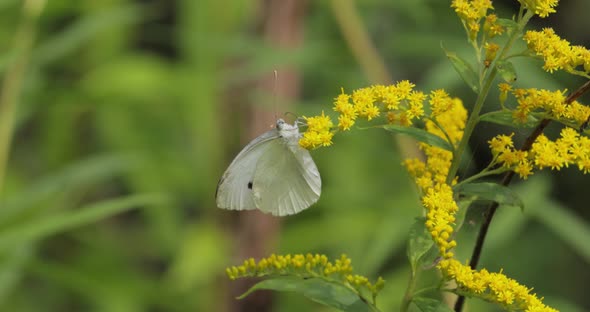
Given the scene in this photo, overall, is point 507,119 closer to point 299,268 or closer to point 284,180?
point 299,268

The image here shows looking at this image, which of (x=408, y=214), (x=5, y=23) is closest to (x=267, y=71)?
(x=408, y=214)

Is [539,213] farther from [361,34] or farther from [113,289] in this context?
[113,289]

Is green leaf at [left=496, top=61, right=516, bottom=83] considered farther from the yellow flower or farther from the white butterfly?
the white butterfly

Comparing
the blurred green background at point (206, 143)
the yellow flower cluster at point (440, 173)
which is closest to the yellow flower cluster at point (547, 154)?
the yellow flower cluster at point (440, 173)

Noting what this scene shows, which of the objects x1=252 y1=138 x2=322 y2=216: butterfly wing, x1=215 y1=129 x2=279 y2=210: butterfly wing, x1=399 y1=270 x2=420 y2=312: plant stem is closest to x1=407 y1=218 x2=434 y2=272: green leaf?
x1=399 y1=270 x2=420 y2=312: plant stem

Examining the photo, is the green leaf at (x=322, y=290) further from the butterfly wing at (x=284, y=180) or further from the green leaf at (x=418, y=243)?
the butterfly wing at (x=284, y=180)

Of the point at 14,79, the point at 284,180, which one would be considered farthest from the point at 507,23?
the point at 14,79
